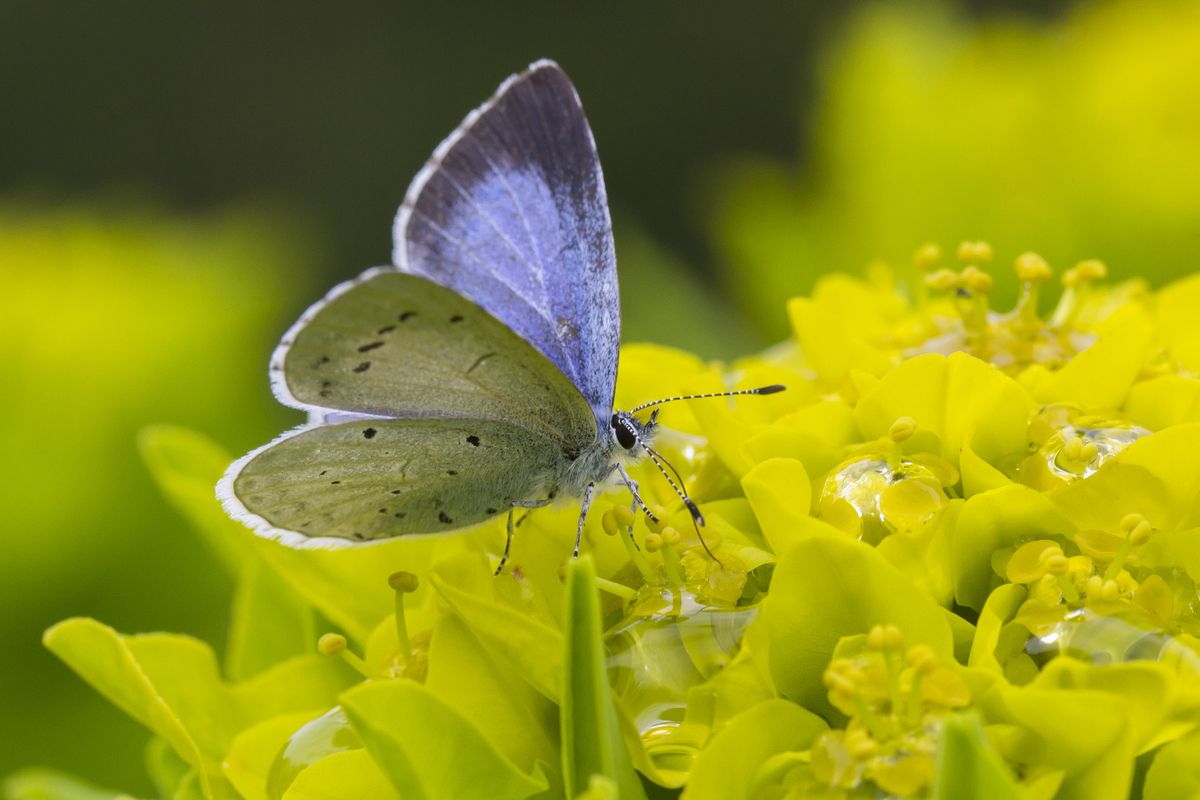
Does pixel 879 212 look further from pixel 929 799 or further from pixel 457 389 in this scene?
pixel 929 799

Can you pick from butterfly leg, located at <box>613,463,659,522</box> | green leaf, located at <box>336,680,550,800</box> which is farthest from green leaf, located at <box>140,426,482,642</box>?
green leaf, located at <box>336,680,550,800</box>

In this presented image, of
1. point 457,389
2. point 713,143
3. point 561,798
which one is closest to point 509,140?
point 457,389

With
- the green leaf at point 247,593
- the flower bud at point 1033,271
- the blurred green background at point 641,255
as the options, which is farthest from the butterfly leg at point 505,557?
the blurred green background at point 641,255

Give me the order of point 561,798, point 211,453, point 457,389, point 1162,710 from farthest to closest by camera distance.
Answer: point 211,453
point 457,389
point 561,798
point 1162,710

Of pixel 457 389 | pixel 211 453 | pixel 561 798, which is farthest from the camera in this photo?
pixel 211 453

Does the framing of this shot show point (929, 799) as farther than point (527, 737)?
No

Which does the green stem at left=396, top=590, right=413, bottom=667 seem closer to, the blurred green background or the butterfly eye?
the butterfly eye
